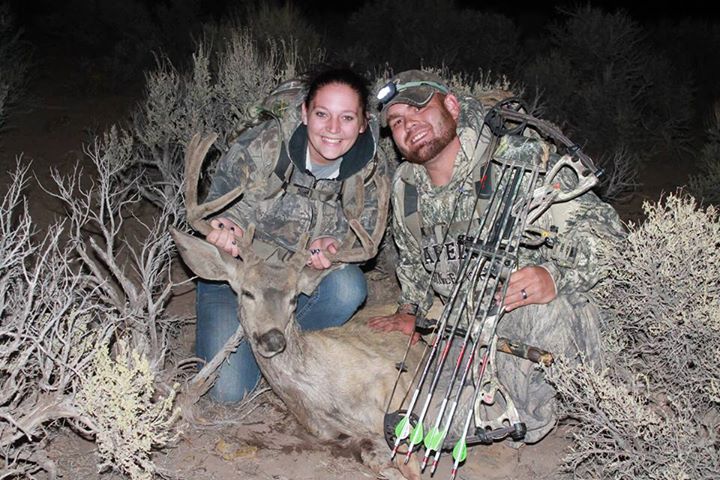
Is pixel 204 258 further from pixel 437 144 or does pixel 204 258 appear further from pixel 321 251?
pixel 437 144

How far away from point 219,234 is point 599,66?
8.01 meters

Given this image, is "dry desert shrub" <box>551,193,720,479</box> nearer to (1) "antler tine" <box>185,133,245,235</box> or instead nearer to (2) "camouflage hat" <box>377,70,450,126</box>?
(2) "camouflage hat" <box>377,70,450,126</box>

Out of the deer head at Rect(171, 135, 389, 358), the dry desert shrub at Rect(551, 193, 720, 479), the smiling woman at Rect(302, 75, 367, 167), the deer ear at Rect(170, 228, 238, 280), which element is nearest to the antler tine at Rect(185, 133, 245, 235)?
the deer head at Rect(171, 135, 389, 358)

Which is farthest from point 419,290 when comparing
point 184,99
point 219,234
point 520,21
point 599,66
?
point 520,21

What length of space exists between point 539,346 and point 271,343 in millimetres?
1368

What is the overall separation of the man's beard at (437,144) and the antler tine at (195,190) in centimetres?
96

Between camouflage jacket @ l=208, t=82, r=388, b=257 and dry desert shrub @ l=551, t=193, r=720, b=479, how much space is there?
1.47 m

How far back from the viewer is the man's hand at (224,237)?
12.8 feet

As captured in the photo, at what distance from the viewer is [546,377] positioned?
3.43 meters

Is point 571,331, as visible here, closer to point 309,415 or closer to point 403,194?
point 403,194

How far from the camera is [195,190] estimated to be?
3844mm

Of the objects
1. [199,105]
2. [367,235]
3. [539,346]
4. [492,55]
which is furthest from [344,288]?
[492,55]

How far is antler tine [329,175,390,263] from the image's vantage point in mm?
3972

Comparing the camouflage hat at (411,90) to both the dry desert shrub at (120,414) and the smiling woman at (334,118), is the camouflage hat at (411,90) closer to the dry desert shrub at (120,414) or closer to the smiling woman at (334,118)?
the smiling woman at (334,118)
